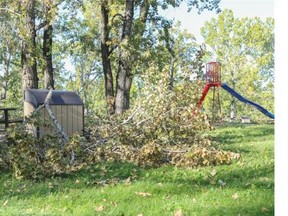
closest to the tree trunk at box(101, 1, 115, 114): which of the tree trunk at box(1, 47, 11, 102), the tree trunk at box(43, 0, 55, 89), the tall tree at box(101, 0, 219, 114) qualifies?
the tall tree at box(101, 0, 219, 114)

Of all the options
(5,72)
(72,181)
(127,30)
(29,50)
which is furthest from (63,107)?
(5,72)

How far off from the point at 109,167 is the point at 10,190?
1.04 meters

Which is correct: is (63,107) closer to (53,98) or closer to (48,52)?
(53,98)

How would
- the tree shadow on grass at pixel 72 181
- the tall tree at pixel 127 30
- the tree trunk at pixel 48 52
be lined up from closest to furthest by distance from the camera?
the tree shadow on grass at pixel 72 181 < the tall tree at pixel 127 30 < the tree trunk at pixel 48 52

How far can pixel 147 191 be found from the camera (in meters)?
2.98

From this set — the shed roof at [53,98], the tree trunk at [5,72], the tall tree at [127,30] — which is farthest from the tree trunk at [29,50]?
the tree trunk at [5,72]

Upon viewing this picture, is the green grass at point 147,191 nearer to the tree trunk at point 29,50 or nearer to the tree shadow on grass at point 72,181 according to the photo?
the tree shadow on grass at point 72,181

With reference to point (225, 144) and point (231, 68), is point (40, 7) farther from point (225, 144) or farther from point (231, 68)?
point (231, 68)

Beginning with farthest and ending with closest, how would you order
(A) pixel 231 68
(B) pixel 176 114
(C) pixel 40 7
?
1. (A) pixel 231 68
2. (C) pixel 40 7
3. (B) pixel 176 114

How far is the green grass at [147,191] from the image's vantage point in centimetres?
255

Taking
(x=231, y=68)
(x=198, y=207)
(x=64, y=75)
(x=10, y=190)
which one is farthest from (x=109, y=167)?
(x=64, y=75)

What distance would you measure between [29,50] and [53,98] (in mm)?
2680

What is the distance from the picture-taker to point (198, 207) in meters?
2.56

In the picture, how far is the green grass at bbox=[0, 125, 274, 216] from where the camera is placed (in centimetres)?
255
